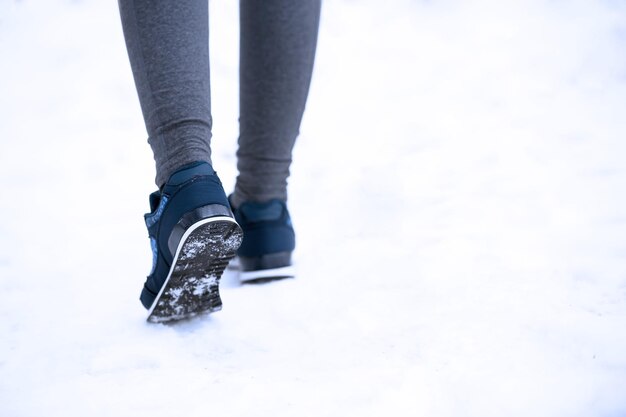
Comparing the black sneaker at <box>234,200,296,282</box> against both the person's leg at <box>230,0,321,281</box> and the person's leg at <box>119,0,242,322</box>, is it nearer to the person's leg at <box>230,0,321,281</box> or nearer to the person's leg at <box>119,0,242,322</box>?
the person's leg at <box>230,0,321,281</box>

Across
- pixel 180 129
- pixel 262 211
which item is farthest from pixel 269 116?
pixel 180 129

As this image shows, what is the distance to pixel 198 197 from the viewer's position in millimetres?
688

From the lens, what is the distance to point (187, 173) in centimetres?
70

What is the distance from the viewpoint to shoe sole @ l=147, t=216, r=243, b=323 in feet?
2.24

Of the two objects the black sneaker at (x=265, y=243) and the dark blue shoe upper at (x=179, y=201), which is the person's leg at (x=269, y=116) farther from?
the dark blue shoe upper at (x=179, y=201)

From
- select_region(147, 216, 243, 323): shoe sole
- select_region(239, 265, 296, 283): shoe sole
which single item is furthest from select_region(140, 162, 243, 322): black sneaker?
select_region(239, 265, 296, 283): shoe sole

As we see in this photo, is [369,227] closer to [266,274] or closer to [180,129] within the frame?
[266,274]

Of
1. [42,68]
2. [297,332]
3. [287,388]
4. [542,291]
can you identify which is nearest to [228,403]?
[287,388]

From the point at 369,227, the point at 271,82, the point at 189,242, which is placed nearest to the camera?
the point at 189,242

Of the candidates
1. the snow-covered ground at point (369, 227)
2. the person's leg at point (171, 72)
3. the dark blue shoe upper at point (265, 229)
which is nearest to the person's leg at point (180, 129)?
the person's leg at point (171, 72)

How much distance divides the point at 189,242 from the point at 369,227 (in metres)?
0.64

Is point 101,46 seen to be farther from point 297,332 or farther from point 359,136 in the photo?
point 297,332

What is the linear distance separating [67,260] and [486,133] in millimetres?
1223

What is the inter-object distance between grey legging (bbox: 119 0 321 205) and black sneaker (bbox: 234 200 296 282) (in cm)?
4
